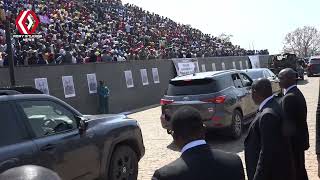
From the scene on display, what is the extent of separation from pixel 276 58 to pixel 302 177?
100 feet

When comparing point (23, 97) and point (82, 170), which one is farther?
point (82, 170)

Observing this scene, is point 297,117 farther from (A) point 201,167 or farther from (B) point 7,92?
(B) point 7,92

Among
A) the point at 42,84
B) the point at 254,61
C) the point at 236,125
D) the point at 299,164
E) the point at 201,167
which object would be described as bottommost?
the point at 236,125

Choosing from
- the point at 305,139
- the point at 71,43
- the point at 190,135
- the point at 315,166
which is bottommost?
the point at 315,166

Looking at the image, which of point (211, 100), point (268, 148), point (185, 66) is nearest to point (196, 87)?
point (211, 100)

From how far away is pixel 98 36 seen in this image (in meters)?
31.5

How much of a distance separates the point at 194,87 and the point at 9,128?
6.99 meters

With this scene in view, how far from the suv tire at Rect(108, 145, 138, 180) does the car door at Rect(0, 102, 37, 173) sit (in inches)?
72.7

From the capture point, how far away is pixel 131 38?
35.8 meters

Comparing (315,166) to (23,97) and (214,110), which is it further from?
(23,97)

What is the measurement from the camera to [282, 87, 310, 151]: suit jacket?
5113mm

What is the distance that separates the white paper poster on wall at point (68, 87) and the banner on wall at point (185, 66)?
31.2 feet

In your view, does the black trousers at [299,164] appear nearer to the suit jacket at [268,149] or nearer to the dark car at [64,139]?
the suit jacket at [268,149]

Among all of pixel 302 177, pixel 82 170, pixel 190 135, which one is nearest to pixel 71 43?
pixel 82 170
